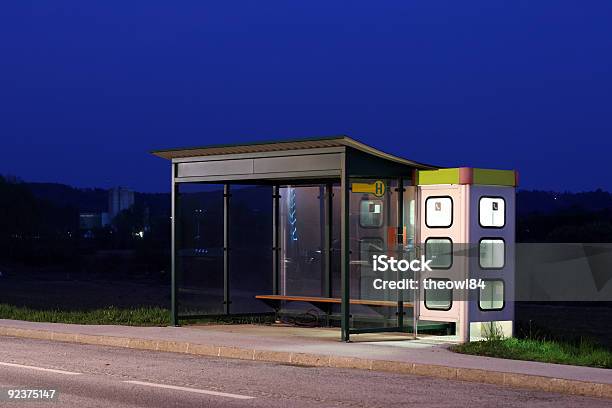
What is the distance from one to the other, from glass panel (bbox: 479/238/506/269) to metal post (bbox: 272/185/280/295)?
5029mm

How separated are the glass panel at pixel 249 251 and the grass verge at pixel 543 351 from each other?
20.5ft

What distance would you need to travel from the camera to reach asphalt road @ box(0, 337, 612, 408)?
38.0 ft

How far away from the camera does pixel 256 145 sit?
18.5 meters

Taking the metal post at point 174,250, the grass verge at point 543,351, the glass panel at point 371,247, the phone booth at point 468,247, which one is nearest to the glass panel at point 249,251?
the metal post at point 174,250

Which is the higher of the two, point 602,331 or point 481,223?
point 481,223

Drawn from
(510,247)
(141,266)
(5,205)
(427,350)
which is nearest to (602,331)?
(510,247)

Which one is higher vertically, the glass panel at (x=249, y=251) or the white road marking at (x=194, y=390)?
the glass panel at (x=249, y=251)

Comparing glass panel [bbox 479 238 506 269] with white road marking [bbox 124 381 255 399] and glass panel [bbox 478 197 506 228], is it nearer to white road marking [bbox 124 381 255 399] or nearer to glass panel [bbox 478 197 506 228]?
glass panel [bbox 478 197 506 228]

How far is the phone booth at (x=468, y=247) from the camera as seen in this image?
677 inches

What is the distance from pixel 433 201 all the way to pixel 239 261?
5242mm

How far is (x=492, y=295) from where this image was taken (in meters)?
17.5

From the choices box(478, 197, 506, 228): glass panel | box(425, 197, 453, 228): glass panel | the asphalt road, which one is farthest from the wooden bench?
the asphalt road

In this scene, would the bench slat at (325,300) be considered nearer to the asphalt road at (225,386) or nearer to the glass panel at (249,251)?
the glass panel at (249,251)

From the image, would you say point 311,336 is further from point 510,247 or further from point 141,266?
point 141,266
